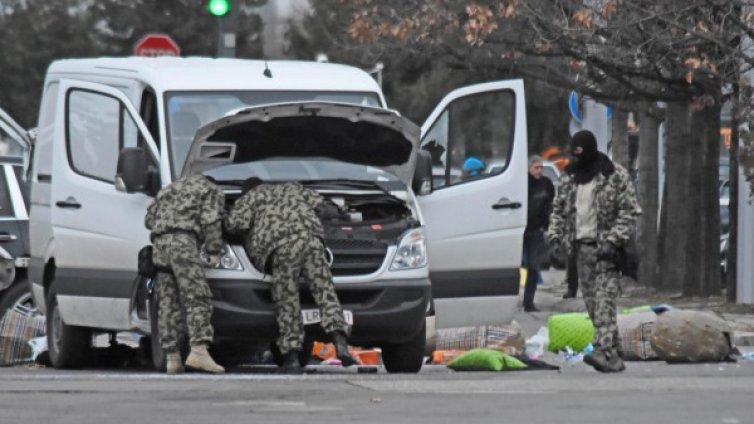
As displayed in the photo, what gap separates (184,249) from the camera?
46.6 feet

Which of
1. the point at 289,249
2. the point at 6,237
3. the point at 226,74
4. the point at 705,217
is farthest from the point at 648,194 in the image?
the point at 289,249

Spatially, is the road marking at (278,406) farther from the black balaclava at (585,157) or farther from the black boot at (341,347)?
the black balaclava at (585,157)

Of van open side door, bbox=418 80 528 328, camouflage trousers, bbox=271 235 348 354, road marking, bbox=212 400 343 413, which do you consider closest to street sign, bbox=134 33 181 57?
van open side door, bbox=418 80 528 328

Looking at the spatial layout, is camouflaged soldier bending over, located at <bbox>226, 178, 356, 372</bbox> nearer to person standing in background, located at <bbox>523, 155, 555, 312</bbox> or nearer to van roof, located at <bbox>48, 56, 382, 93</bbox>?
van roof, located at <bbox>48, 56, 382, 93</bbox>

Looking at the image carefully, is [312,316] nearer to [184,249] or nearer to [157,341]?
[184,249]

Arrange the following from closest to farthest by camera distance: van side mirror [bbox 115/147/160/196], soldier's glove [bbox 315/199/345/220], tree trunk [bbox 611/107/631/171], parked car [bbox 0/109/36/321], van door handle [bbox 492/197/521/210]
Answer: soldier's glove [bbox 315/199/345/220] → van side mirror [bbox 115/147/160/196] → van door handle [bbox 492/197/521/210] → parked car [bbox 0/109/36/321] → tree trunk [bbox 611/107/631/171]

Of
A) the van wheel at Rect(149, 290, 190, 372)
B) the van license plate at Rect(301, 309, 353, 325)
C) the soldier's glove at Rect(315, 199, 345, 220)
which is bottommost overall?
the van wheel at Rect(149, 290, 190, 372)

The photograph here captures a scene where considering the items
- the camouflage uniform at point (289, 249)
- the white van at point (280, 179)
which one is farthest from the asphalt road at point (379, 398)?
the white van at point (280, 179)

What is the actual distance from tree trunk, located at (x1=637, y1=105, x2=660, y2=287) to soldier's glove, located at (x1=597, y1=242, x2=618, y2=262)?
1431 cm

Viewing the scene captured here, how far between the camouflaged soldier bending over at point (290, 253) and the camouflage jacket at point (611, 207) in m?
1.95

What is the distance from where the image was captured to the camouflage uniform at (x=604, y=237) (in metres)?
15.1

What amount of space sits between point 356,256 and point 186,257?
1088 mm

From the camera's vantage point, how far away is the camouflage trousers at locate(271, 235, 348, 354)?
45.8 ft

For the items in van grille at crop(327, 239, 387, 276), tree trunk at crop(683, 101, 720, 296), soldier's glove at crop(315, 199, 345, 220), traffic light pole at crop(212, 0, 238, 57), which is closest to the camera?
van grille at crop(327, 239, 387, 276)
